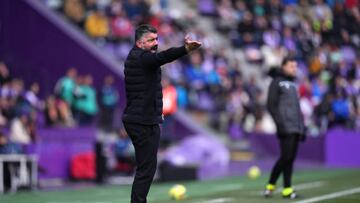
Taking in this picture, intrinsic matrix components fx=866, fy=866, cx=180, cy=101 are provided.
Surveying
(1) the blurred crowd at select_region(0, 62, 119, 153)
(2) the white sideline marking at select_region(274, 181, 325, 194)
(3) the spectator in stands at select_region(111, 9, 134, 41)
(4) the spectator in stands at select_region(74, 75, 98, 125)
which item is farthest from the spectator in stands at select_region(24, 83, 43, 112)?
(2) the white sideline marking at select_region(274, 181, 325, 194)

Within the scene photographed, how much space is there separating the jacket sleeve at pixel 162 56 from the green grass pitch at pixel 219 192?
160 inches

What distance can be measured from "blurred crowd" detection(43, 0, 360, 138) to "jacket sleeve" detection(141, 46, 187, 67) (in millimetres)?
12377

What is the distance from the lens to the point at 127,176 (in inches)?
771

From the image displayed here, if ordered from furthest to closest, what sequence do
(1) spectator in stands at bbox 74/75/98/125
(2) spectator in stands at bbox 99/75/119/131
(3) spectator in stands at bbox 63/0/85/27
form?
(3) spectator in stands at bbox 63/0/85/27 < (2) spectator in stands at bbox 99/75/119/131 < (1) spectator in stands at bbox 74/75/98/125

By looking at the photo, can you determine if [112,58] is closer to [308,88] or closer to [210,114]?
[210,114]

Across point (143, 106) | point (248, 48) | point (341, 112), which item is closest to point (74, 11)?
point (248, 48)

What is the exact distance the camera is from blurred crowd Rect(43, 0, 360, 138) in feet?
79.5

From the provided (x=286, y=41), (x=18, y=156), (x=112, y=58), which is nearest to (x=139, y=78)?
(x=18, y=156)

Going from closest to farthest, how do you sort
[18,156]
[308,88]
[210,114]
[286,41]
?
[18,156] → [210,114] → [308,88] → [286,41]

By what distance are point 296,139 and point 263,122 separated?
13.0 meters

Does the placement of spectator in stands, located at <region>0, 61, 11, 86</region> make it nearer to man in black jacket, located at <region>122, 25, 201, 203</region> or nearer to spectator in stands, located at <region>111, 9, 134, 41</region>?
spectator in stands, located at <region>111, 9, 134, 41</region>

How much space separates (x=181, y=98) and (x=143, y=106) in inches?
603

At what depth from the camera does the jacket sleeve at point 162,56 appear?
847 cm

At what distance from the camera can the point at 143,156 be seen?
9.06 meters
